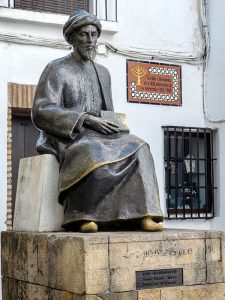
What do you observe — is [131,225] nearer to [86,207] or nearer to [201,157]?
[86,207]

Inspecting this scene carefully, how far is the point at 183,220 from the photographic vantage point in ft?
31.5

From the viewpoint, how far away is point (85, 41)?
5691 millimetres

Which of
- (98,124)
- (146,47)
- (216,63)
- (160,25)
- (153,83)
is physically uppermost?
(160,25)

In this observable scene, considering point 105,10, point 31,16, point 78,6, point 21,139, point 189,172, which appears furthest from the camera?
point 189,172

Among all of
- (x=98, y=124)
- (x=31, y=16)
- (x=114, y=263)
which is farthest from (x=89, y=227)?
(x=31, y=16)

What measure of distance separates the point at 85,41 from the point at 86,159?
3.34 feet

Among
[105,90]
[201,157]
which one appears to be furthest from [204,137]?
[105,90]

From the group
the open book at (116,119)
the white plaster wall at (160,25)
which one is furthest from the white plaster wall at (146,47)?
the open book at (116,119)

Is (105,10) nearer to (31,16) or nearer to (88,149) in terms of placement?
(31,16)

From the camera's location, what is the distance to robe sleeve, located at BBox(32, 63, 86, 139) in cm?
541

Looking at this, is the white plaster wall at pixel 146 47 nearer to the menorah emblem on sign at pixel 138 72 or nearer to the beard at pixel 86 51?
the menorah emblem on sign at pixel 138 72

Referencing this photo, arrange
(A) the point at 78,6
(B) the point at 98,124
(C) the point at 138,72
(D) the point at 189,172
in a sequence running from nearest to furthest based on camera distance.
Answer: (B) the point at 98,124
(A) the point at 78,6
(C) the point at 138,72
(D) the point at 189,172

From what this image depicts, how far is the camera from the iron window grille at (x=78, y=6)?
8977 millimetres

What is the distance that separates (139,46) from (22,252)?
4551 mm
